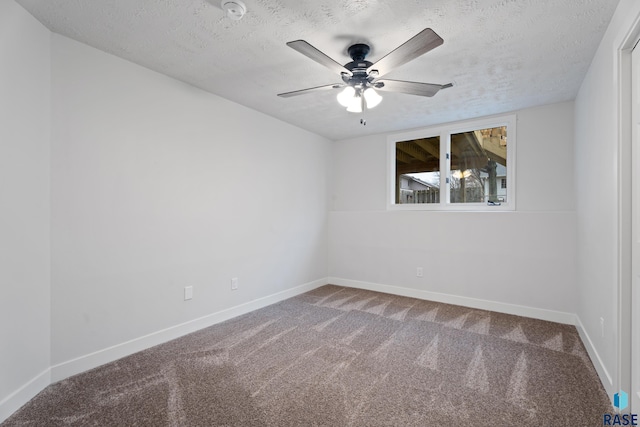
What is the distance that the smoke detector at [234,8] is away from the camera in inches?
69.0

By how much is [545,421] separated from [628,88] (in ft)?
6.38

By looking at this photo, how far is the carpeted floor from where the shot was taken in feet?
5.68

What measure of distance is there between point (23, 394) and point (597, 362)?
383cm

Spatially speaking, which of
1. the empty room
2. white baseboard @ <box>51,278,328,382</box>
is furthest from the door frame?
white baseboard @ <box>51,278,328,382</box>

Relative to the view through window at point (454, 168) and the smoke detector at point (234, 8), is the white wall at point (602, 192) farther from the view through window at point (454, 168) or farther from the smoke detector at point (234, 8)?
the smoke detector at point (234, 8)

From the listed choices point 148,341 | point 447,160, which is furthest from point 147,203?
point 447,160

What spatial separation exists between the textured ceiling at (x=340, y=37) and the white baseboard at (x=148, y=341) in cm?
233

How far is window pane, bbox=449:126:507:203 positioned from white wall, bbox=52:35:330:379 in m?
2.43

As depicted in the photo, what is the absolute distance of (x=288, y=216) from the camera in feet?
13.8

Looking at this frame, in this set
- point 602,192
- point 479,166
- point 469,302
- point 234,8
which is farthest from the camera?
Answer: point 479,166

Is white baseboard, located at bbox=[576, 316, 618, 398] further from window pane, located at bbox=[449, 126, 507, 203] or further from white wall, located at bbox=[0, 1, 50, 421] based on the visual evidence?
white wall, located at bbox=[0, 1, 50, 421]

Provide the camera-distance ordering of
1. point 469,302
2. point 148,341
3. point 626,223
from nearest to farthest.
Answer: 1. point 626,223
2. point 148,341
3. point 469,302

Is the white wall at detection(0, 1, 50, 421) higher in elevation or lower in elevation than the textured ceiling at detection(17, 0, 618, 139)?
lower

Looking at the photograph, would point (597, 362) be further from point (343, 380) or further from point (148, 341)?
point (148, 341)
